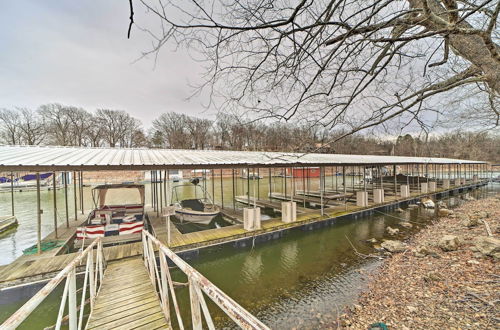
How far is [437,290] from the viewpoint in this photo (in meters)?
4.43

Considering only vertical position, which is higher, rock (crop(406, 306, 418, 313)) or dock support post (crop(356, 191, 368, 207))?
dock support post (crop(356, 191, 368, 207))

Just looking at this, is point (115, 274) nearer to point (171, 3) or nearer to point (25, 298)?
point (25, 298)

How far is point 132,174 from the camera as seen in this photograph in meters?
34.0

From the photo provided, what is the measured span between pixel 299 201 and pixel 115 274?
1403 centimetres

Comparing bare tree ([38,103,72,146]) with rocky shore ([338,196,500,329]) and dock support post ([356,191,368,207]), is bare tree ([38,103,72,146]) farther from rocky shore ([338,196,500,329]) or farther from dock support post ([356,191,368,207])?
rocky shore ([338,196,500,329])

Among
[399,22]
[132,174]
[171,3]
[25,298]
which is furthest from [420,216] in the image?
[132,174]

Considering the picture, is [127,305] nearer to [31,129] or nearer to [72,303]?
[72,303]

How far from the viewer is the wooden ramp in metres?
2.96

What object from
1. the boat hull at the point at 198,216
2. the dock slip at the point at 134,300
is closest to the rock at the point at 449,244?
the dock slip at the point at 134,300

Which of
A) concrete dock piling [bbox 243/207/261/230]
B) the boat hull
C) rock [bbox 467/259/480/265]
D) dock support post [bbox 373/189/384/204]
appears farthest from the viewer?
dock support post [bbox 373/189/384/204]

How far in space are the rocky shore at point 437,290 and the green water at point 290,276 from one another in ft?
1.96

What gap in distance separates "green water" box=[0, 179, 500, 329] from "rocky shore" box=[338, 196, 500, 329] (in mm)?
599

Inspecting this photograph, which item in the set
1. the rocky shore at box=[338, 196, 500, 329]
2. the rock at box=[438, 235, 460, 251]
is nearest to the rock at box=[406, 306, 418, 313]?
the rocky shore at box=[338, 196, 500, 329]

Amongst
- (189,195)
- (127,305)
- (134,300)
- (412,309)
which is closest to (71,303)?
(127,305)
